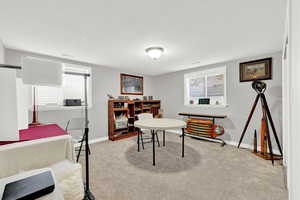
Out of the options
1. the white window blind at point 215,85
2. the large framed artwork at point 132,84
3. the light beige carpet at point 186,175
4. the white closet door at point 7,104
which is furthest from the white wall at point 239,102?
the white closet door at point 7,104

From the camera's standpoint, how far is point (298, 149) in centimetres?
76

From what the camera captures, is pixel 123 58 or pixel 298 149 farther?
pixel 123 58

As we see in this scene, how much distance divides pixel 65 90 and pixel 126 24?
2465 millimetres

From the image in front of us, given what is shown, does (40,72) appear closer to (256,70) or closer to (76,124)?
(76,124)

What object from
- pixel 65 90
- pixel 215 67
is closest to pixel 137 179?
pixel 65 90

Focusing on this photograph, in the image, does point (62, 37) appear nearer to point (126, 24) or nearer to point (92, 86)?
point (126, 24)

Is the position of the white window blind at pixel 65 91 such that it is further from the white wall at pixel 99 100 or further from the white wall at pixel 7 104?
the white wall at pixel 7 104

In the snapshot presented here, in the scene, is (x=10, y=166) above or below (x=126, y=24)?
below

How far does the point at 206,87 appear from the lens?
3.76m

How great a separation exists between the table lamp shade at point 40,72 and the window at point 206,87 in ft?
11.7

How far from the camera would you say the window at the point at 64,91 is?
2.75 meters

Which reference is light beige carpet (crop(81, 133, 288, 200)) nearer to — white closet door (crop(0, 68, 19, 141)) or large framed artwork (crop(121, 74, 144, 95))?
white closet door (crop(0, 68, 19, 141))

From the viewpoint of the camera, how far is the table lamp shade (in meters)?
1.14

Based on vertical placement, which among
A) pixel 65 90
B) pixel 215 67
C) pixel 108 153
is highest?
pixel 215 67
